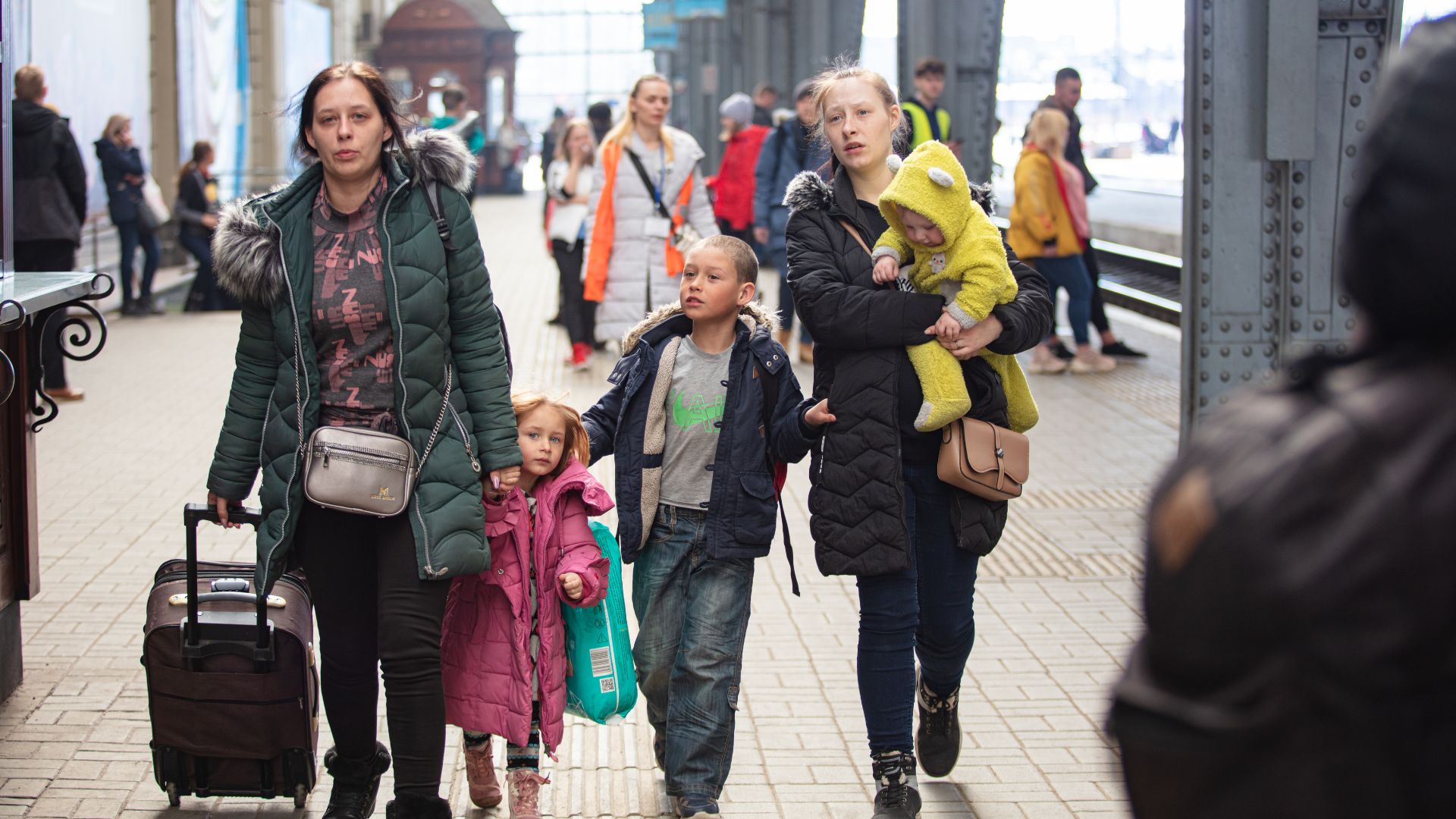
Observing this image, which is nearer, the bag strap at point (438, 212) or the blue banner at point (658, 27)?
the bag strap at point (438, 212)

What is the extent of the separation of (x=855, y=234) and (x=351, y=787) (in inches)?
69.1

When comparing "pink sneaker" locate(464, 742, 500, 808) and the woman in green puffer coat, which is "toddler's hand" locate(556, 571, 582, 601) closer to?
the woman in green puffer coat

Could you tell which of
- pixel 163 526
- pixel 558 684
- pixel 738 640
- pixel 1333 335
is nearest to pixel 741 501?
pixel 738 640

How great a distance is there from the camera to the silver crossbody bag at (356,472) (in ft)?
11.5

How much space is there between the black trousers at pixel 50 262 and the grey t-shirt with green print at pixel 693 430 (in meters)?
6.87

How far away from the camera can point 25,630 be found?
564cm

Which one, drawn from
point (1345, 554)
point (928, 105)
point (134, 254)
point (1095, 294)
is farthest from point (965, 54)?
point (1345, 554)

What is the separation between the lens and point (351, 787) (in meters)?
3.85

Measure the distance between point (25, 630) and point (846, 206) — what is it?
3.34 m

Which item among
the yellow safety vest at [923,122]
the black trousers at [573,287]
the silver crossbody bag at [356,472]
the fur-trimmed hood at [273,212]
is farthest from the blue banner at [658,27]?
the silver crossbody bag at [356,472]

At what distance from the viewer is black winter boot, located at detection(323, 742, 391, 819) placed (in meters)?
3.82

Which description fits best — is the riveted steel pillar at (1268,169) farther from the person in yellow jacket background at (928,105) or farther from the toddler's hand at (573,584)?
the person in yellow jacket background at (928,105)

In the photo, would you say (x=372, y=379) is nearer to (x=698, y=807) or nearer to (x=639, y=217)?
(x=698, y=807)

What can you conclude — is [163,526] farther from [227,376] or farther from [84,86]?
[84,86]
